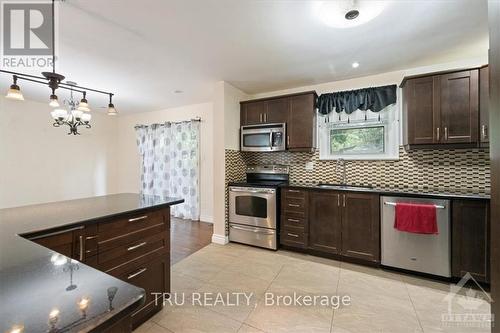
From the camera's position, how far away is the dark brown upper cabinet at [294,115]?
3.35 metres

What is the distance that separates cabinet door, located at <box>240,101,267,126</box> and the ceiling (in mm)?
359

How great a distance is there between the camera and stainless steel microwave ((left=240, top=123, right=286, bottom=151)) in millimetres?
3471

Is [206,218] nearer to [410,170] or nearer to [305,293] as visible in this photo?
[305,293]

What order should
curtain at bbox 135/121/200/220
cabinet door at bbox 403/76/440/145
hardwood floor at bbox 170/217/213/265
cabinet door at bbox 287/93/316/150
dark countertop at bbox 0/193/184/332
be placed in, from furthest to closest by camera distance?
curtain at bbox 135/121/200/220
cabinet door at bbox 287/93/316/150
hardwood floor at bbox 170/217/213/265
cabinet door at bbox 403/76/440/145
dark countertop at bbox 0/193/184/332

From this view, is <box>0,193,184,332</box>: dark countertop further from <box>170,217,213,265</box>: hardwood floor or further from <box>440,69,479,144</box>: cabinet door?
<box>440,69,479,144</box>: cabinet door

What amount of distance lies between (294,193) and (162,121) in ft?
12.7

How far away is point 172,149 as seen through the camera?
5.09m

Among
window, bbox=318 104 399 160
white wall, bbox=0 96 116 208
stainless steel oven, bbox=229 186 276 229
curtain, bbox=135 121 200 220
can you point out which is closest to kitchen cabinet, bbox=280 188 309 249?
stainless steel oven, bbox=229 186 276 229

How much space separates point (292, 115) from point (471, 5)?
2.08 m

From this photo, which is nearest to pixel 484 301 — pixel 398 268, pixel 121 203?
pixel 398 268

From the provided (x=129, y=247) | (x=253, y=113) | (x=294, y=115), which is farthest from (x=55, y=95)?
(x=294, y=115)

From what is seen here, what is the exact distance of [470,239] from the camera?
2234 millimetres

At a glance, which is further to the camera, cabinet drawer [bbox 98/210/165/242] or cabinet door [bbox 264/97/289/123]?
cabinet door [bbox 264/97/289/123]

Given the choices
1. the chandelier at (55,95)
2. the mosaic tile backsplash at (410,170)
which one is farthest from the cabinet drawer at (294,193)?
the chandelier at (55,95)
